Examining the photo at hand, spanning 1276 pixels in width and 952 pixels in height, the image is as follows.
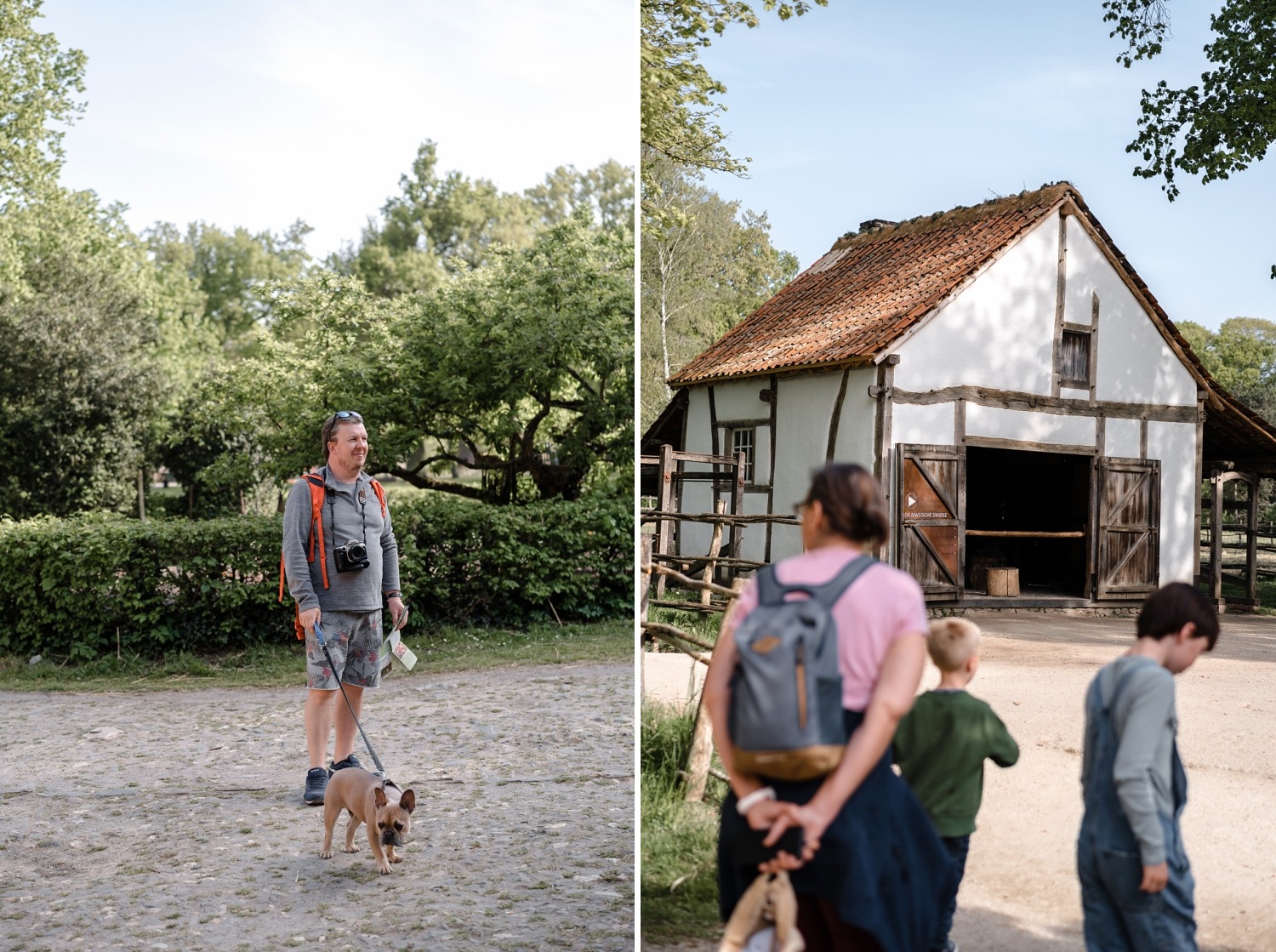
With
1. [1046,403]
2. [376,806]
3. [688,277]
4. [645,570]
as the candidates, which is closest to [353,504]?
[376,806]

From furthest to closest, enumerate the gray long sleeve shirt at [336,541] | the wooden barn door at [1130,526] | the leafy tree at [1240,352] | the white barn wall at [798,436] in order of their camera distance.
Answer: the gray long sleeve shirt at [336,541] → the leafy tree at [1240,352] → the wooden barn door at [1130,526] → the white barn wall at [798,436]

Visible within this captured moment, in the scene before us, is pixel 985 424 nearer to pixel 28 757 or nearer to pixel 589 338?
pixel 28 757

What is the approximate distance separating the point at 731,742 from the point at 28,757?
21.4ft

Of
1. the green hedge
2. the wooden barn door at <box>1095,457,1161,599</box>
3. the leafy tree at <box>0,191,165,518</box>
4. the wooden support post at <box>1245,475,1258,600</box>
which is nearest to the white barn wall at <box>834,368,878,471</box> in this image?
the wooden barn door at <box>1095,457,1161,599</box>

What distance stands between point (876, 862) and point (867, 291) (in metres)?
1.60

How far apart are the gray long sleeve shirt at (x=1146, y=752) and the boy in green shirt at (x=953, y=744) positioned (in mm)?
245

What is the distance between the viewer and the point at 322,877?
15.9 feet

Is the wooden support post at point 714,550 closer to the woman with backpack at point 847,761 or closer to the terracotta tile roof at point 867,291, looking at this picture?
the terracotta tile roof at point 867,291

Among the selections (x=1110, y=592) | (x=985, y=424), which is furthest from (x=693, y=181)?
(x=1110, y=592)

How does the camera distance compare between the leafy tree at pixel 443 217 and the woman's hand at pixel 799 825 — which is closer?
the woman's hand at pixel 799 825

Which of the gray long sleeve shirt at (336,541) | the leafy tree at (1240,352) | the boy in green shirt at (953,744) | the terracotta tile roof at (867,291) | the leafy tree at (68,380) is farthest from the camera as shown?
the leafy tree at (68,380)

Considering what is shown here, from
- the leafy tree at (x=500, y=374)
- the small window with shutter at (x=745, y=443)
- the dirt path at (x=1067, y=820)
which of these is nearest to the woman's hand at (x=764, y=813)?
the dirt path at (x=1067, y=820)

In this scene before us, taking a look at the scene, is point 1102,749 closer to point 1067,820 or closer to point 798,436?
point 1067,820

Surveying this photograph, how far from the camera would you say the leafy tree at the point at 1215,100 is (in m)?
2.86
